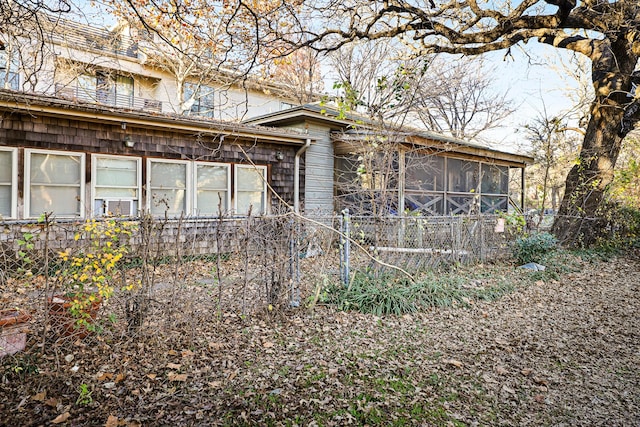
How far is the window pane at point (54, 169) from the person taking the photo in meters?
7.32

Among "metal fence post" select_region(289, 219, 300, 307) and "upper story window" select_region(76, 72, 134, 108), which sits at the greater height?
"upper story window" select_region(76, 72, 134, 108)

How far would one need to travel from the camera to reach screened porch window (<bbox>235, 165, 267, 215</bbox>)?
1008 centimetres

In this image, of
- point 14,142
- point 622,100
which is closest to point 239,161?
point 14,142

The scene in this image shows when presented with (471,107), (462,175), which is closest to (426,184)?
(462,175)

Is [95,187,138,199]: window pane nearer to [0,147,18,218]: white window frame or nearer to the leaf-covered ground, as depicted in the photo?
[0,147,18,218]: white window frame

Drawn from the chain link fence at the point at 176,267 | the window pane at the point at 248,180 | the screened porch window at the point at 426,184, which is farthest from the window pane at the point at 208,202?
the screened porch window at the point at 426,184

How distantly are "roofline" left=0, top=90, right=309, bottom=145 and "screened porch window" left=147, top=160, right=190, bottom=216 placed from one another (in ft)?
2.96

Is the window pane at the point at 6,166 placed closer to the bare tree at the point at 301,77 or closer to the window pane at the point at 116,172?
the window pane at the point at 116,172

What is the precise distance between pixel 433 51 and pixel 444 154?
4.26m

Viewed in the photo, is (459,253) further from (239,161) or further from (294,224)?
(239,161)

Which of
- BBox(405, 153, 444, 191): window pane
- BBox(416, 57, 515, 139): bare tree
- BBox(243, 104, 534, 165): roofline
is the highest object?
BBox(416, 57, 515, 139): bare tree

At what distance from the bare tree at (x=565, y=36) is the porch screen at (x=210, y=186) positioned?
3.61 m

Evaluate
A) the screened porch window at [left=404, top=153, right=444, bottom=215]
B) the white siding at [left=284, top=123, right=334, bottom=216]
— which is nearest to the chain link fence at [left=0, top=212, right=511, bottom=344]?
the white siding at [left=284, top=123, right=334, bottom=216]

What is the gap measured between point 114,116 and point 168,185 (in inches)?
75.3
